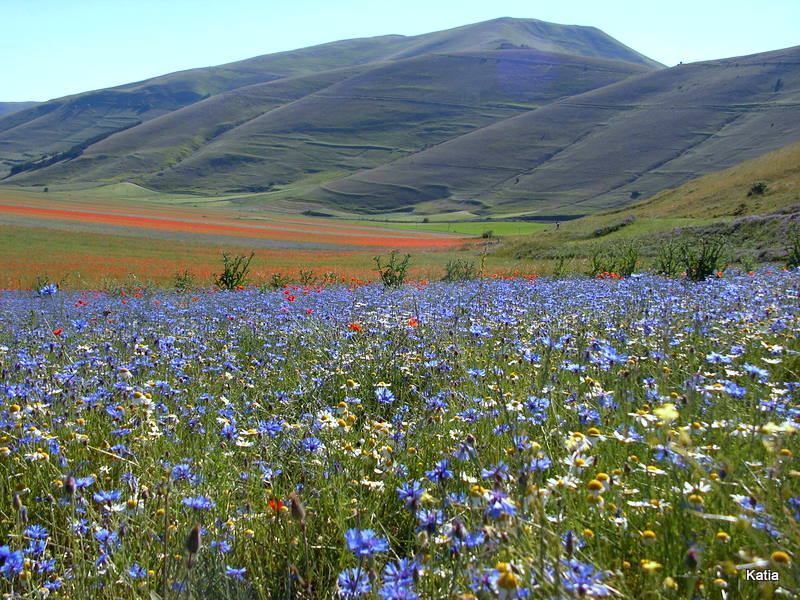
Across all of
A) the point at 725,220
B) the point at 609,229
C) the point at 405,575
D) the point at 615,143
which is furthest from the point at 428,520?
the point at 615,143

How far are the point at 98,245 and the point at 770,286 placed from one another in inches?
1342

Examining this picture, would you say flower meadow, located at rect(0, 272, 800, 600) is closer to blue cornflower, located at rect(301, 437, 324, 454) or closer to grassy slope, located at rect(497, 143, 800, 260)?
blue cornflower, located at rect(301, 437, 324, 454)

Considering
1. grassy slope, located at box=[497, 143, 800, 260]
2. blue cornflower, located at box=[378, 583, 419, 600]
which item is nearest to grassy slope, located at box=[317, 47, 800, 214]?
grassy slope, located at box=[497, 143, 800, 260]

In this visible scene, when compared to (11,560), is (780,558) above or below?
above

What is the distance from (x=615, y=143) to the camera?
14538cm

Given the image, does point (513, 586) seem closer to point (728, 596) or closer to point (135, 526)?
point (728, 596)

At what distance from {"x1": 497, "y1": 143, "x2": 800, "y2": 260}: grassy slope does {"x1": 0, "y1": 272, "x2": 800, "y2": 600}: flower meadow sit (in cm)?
1585

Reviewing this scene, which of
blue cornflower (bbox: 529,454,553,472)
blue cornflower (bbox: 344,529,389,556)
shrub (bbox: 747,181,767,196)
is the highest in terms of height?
shrub (bbox: 747,181,767,196)

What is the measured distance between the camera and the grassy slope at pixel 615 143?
126375mm

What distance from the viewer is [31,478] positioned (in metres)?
3.28

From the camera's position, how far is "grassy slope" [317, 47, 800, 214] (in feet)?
415

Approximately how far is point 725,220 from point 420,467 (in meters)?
25.7

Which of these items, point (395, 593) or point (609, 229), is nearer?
point (395, 593)

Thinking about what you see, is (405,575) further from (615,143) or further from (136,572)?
(615,143)
